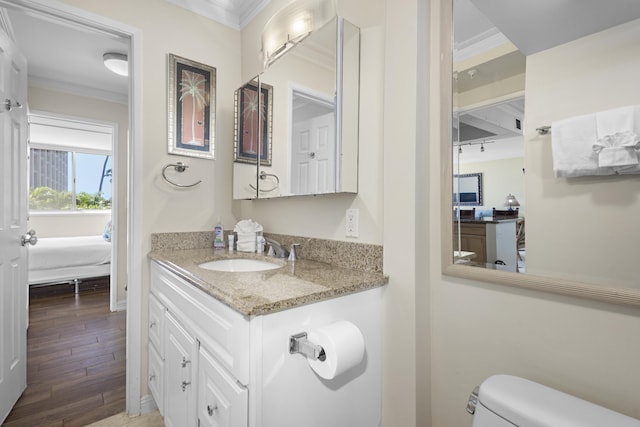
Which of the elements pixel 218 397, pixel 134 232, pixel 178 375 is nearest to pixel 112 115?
pixel 134 232

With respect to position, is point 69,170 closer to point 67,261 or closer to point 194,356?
point 67,261

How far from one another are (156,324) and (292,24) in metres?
1.78

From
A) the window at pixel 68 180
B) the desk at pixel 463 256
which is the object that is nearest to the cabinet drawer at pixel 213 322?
the desk at pixel 463 256

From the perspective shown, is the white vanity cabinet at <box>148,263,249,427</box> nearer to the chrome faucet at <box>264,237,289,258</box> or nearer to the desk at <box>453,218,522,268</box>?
the chrome faucet at <box>264,237,289,258</box>

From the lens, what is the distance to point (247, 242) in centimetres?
192

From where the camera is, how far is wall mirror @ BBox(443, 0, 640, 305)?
788mm

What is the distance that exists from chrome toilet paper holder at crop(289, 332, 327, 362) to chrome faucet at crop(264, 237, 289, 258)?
776 mm

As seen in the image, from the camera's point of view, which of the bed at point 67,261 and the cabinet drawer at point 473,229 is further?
the bed at point 67,261

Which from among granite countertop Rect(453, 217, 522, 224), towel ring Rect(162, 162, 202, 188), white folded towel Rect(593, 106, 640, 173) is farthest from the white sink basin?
white folded towel Rect(593, 106, 640, 173)

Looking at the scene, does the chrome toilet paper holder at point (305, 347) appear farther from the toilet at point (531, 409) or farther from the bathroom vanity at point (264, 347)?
the toilet at point (531, 409)

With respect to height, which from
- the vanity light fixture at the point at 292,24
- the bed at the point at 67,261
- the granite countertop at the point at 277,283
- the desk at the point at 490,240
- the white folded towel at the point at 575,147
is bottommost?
the bed at the point at 67,261

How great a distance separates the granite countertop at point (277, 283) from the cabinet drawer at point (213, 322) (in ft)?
0.15

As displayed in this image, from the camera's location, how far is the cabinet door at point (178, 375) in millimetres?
1229

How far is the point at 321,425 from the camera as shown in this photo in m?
1.03
